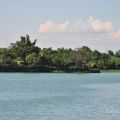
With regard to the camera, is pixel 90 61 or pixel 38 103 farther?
pixel 90 61

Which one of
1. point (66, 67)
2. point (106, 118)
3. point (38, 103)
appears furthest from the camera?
point (66, 67)

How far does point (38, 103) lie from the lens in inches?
1933

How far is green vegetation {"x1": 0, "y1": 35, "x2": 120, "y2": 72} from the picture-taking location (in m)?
165

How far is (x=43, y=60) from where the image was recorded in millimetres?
168250

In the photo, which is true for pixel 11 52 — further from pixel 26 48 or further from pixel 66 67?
pixel 66 67

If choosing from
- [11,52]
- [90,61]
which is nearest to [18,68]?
[11,52]

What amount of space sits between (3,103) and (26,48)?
12897 centimetres

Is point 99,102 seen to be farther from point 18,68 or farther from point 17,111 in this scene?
point 18,68

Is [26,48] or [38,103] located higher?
[26,48]

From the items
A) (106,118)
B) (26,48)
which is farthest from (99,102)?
(26,48)

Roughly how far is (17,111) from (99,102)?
34.6 ft

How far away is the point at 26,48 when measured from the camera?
177250 mm

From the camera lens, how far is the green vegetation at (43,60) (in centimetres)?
16538

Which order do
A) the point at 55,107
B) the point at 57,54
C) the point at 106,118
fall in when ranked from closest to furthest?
the point at 106,118
the point at 55,107
the point at 57,54
